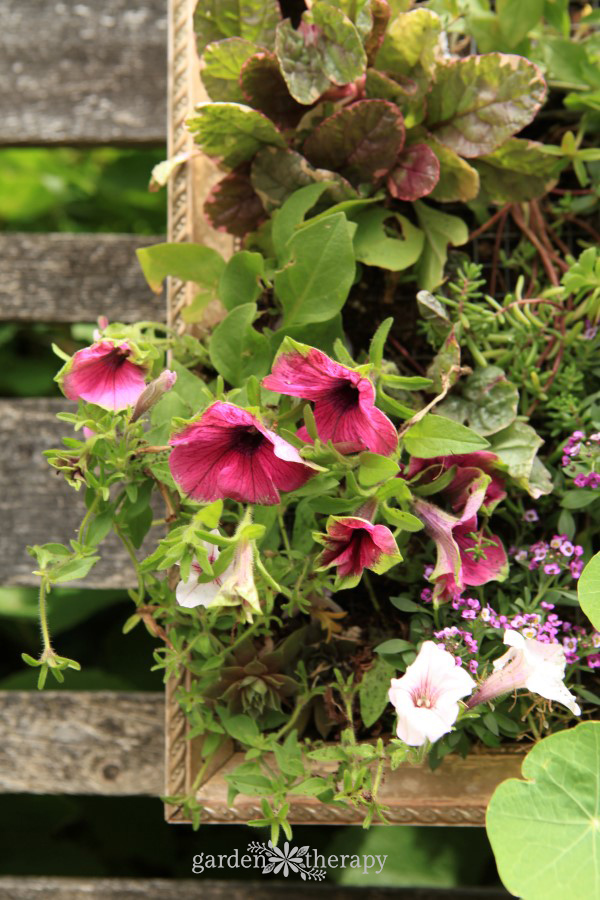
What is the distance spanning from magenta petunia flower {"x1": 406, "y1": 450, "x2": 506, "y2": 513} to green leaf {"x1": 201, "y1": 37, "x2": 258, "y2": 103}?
29cm

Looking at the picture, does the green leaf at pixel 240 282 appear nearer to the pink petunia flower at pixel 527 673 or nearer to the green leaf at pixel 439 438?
the green leaf at pixel 439 438

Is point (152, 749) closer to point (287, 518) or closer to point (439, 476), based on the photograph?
point (287, 518)

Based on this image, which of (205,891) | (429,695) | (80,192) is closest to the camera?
(429,695)

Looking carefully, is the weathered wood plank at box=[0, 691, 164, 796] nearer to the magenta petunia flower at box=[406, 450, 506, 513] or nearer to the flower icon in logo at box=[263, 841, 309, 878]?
the flower icon in logo at box=[263, 841, 309, 878]

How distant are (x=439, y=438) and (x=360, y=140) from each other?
234 mm

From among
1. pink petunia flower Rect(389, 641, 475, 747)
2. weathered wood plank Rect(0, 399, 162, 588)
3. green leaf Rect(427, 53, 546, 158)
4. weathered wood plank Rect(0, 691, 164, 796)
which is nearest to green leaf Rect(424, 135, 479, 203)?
green leaf Rect(427, 53, 546, 158)

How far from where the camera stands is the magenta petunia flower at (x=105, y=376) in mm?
487

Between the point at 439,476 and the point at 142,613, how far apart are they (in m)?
0.22

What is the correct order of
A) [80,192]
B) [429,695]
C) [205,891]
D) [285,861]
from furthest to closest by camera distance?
[80,192] → [205,891] → [285,861] → [429,695]

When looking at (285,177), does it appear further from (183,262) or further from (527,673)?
(527,673)

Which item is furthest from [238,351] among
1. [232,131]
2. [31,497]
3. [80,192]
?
[80,192]

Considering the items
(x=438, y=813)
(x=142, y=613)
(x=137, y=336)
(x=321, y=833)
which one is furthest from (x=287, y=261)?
(x=321, y=833)

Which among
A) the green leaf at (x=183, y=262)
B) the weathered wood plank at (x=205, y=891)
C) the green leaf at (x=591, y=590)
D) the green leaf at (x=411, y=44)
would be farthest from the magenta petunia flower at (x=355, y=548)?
the weathered wood plank at (x=205, y=891)

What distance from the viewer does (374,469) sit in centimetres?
48
